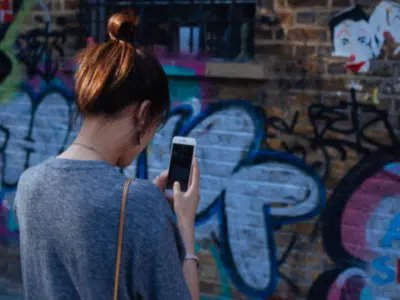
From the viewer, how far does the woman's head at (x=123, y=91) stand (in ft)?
5.31

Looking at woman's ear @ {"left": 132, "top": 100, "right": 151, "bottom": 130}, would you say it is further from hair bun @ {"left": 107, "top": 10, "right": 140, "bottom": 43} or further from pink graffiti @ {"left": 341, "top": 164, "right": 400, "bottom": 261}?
pink graffiti @ {"left": 341, "top": 164, "right": 400, "bottom": 261}

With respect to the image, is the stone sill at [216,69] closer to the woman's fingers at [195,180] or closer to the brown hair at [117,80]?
the woman's fingers at [195,180]

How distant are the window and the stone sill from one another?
4.6 inches

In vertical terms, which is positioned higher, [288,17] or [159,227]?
[288,17]

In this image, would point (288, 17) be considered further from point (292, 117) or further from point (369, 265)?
point (369, 265)

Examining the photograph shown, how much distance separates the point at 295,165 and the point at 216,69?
83 cm

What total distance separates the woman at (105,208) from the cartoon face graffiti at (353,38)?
230 cm

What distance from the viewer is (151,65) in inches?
65.4

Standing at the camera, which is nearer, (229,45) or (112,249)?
(112,249)

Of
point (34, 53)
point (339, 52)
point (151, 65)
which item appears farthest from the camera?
point (34, 53)

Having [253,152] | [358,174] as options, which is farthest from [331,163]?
[253,152]

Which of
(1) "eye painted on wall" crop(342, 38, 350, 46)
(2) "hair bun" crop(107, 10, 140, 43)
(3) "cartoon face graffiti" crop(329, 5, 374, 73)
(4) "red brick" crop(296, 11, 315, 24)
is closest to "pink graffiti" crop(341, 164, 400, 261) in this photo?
(3) "cartoon face graffiti" crop(329, 5, 374, 73)

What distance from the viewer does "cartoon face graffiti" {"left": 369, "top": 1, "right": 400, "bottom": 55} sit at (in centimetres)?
369

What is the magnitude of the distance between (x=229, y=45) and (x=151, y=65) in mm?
2814
